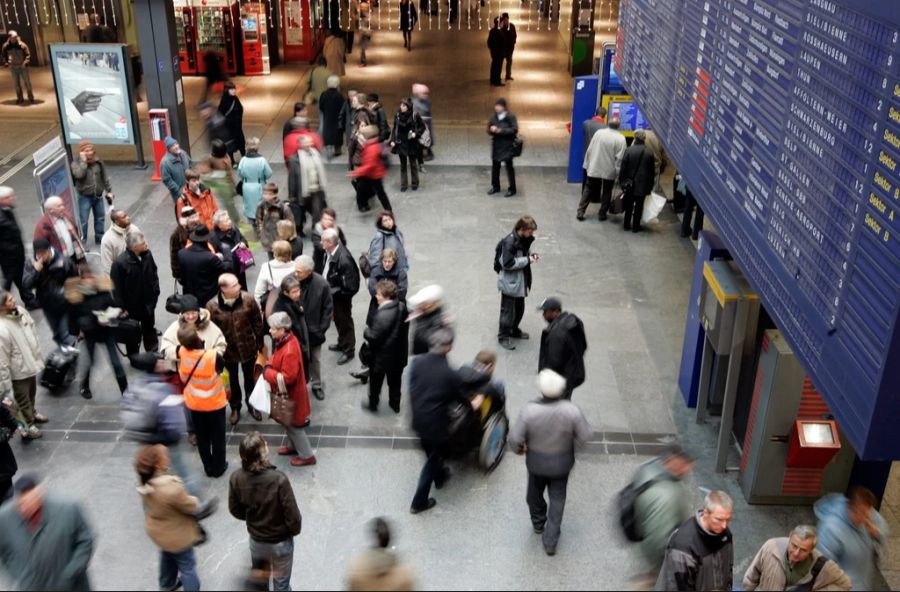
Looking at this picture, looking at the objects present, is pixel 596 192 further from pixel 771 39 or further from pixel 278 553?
pixel 278 553

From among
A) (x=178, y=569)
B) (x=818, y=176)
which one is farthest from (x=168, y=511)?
(x=818, y=176)

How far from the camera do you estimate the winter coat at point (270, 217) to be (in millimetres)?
11188

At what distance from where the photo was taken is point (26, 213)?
1449 centimetres

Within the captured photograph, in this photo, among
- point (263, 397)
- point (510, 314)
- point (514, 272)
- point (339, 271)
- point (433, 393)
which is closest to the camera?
point (433, 393)

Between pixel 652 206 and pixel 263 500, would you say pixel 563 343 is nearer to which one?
pixel 263 500

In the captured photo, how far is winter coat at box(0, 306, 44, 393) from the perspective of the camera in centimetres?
831

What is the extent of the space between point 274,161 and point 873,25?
44.2 ft

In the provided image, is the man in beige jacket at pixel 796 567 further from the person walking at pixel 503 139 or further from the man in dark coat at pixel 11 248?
the person walking at pixel 503 139

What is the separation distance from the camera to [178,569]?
6.82 m

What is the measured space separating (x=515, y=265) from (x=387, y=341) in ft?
6.58

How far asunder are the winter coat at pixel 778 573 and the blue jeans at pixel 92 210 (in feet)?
33.2

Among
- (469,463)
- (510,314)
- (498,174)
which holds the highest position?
(498,174)

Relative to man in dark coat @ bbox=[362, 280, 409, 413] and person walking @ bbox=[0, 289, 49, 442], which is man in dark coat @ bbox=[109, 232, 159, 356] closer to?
person walking @ bbox=[0, 289, 49, 442]

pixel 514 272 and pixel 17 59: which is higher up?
pixel 17 59
